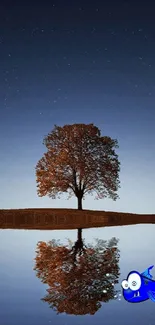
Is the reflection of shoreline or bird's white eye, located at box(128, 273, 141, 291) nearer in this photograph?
bird's white eye, located at box(128, 273, 141, 291)

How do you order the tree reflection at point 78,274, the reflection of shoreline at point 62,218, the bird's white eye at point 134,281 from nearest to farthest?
the bird's white eye at point 134,281, the tree reflection at point 78,274, the reflection of shoreline at point 62,218

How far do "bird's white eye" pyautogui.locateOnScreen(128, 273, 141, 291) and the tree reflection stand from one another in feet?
13.1

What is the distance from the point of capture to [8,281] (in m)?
16.4

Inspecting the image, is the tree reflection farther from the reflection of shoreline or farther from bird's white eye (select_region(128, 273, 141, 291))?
the reflection of shoreline

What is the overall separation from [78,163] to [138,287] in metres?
49.3

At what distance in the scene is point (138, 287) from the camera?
8.26m

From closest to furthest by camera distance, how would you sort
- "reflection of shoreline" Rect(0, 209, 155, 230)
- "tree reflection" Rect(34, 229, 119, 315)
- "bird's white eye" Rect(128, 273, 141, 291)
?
"bird's white eye" Rect(128, 273, 141, 291), "tree reflection" Rect(34, 229, 119, 315), "reflection of shoreline" Rect(0, 209, 155, 230)

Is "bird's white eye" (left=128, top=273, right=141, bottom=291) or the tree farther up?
the tree

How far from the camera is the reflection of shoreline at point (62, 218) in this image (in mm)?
52938

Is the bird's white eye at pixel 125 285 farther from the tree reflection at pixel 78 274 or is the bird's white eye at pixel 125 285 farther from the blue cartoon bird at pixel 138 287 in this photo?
the tree reflection at pixel 78 274

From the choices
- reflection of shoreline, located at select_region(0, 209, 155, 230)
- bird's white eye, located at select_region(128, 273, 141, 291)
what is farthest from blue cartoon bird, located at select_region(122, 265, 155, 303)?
reflection of shoreline, located at select_region(0, 209, 155, 230)

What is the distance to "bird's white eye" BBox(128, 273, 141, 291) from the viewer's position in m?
8.22

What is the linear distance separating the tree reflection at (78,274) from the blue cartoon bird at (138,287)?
392 cm

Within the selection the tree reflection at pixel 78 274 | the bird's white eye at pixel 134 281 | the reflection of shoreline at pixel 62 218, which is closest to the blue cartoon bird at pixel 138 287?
the bird's white eye at pixel 134 281
